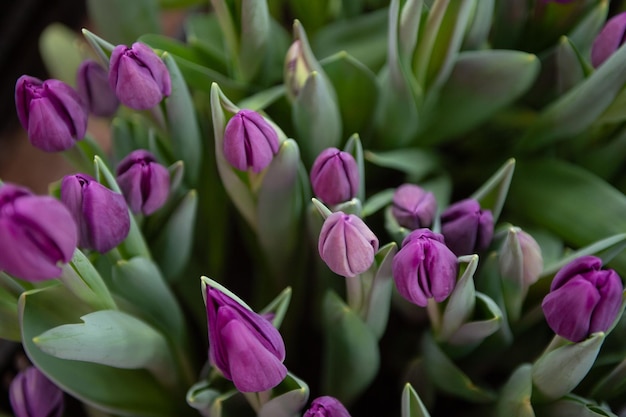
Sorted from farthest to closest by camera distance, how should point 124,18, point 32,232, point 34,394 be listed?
point 124,18 → point 34,394 → point 32,232

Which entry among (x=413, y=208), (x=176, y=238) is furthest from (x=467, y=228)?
(x=176, y=238)

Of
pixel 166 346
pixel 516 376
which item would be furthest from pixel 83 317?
pixel 516 376

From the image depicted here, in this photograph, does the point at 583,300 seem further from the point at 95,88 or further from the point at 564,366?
the point at 95,88

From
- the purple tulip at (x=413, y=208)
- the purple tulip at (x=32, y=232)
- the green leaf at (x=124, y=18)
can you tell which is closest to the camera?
the purple tulip at (x=32, y=232)

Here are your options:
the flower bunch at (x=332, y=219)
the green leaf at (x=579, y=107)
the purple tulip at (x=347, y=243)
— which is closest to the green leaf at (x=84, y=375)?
the flower bunch at (x=332, y=219)

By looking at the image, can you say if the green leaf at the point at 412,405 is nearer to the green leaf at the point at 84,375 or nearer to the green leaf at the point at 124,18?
the green leaf at the point at 84,375

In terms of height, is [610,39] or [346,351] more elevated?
[610,39]

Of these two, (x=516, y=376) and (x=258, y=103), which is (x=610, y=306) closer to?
(x=516, y=376)
